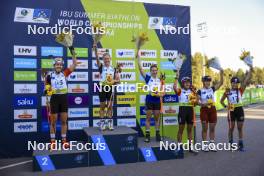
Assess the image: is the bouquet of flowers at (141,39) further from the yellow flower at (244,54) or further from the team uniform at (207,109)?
the yellow flower at (244,54)

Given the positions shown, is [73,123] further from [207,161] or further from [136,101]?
[207,161]

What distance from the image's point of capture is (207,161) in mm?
6191

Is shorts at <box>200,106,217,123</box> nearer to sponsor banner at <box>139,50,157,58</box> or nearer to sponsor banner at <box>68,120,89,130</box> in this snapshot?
sponsor banner at <box>139,50,157,58</box>

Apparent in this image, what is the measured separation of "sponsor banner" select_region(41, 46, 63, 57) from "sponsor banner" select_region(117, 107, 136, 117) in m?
2.05

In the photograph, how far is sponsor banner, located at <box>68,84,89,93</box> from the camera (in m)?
7.32

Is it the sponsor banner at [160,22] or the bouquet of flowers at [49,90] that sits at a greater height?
the sponsor banner at [160,22]

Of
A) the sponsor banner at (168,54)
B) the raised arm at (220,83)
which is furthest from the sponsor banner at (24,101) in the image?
the raised arm at (220,83)

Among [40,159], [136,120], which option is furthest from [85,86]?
[40,159]

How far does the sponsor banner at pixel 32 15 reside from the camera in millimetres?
6972

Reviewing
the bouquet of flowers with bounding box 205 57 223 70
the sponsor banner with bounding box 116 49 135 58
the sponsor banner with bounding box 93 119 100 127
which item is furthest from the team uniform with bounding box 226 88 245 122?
the sponsor banner with bounding box 93 119 100 127

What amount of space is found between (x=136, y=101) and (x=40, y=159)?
9.87ft

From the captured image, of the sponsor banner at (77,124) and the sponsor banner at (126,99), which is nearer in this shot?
the sponsor banner at (77,124)

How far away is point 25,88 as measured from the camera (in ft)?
23.0

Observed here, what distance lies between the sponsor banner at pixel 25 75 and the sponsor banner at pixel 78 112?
1.17 m
